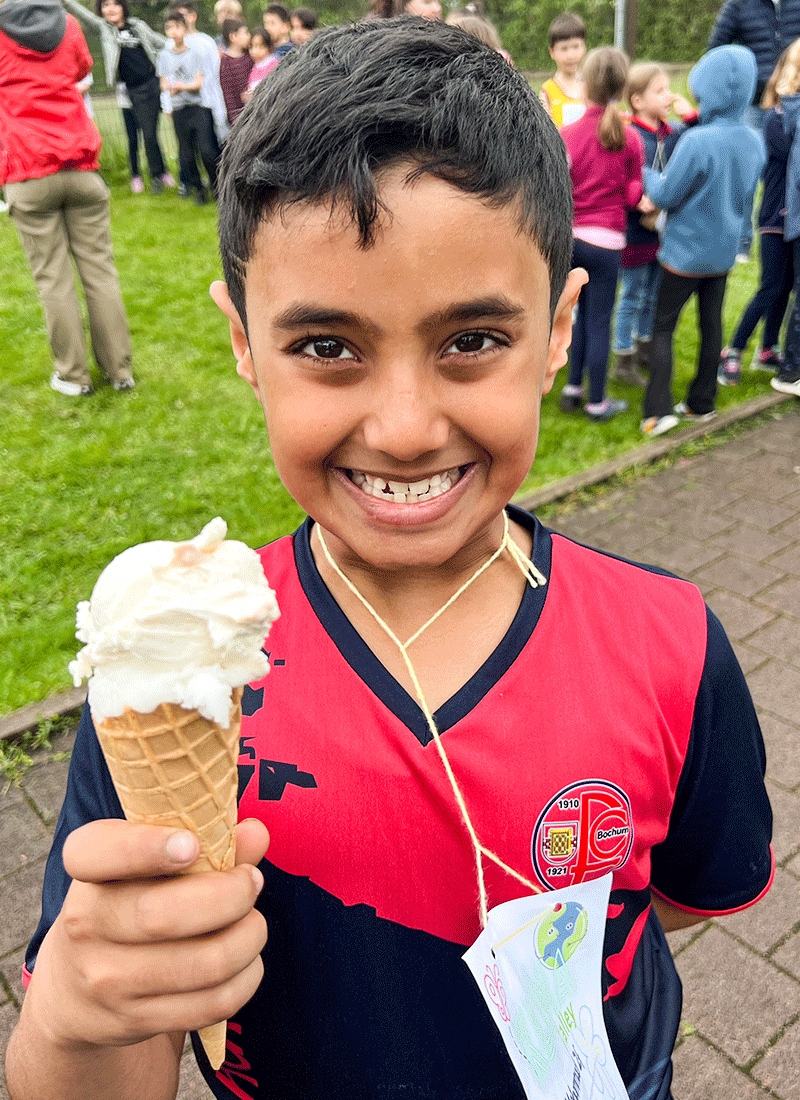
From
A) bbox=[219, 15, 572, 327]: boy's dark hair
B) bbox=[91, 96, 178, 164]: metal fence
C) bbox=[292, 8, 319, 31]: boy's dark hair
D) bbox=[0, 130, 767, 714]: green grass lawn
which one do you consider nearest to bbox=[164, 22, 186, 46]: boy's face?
bbox=[292, 8, 319, 31]: boy's dark hair

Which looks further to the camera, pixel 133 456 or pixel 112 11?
pixel 112 11

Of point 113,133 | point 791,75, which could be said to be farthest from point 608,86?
point 113,133

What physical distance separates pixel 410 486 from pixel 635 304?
6348 mm

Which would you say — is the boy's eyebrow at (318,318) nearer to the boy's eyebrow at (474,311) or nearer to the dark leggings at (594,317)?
the boy's eyebrow at (474,311)

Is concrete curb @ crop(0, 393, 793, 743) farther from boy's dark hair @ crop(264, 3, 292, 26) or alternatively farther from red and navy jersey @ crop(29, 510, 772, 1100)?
boy's dark hair @ crop(264, 3, 292, 26)

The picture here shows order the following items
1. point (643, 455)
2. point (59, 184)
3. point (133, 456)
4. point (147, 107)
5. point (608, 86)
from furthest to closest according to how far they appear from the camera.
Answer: point (147, 107)
point (59, 184)
point (643, 455)
point (133, 456)
point (608, 86)

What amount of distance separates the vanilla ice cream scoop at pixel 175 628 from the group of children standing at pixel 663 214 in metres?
5.37

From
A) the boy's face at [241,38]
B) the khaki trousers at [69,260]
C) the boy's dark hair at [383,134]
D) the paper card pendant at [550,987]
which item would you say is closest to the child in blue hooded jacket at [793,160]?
the khaki trousers at [69,260]

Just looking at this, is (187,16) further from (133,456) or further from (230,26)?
(133,456)

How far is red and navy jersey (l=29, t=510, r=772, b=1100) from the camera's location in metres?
1.34

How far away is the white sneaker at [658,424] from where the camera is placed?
6457mm

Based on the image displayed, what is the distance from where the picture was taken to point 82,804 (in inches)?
53.9

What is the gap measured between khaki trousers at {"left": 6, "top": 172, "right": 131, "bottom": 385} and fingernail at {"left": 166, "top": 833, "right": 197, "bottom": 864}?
6.30 meters

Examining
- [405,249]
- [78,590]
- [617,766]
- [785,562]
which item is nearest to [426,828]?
[617,766]
